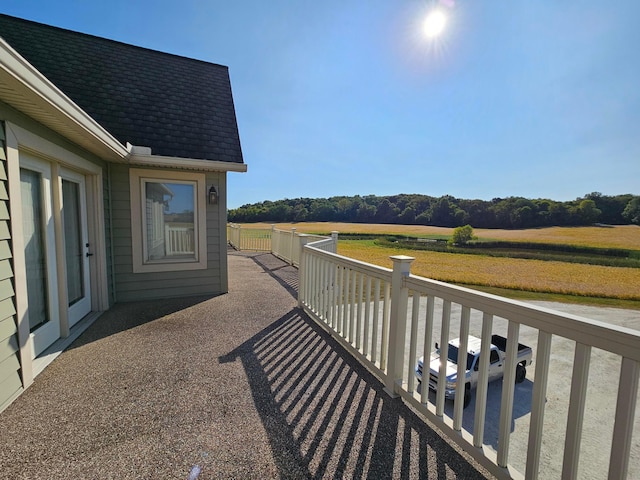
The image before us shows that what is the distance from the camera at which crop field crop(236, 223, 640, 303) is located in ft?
36.6

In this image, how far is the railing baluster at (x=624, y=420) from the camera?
950mm

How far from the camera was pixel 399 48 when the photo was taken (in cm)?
560

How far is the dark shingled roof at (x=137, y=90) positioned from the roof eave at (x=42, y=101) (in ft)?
4.89

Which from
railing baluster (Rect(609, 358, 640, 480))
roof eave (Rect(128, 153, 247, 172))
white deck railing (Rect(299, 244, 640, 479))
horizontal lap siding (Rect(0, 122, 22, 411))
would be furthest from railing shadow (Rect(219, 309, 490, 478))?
roof eave (Rect(128, 153, 247, 172))

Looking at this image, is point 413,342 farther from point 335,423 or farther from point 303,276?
point 303,276

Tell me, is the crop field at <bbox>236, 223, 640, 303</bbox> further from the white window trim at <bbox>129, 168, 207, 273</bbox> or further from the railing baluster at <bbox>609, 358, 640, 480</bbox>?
the white window trim at <bbox>129, 168, 207, 273</bbox>

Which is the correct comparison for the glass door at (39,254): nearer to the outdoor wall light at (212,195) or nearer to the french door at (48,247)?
the french door at (48,247)

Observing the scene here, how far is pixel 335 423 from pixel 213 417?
0.82 meters

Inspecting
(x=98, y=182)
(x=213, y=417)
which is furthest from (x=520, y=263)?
(x=98, y=182)

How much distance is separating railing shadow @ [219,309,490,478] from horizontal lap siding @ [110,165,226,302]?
7.90ft

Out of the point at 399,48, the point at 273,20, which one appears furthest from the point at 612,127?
the point at 273,20

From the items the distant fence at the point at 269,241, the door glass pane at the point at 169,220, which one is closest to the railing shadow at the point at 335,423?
the door glass pane at the point at 169,220

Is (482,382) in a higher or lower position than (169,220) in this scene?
lower

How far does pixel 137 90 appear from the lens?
5.06 meters
